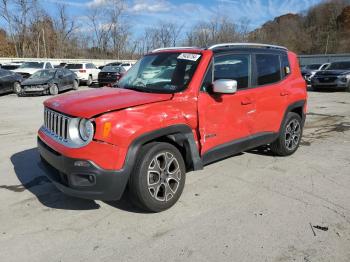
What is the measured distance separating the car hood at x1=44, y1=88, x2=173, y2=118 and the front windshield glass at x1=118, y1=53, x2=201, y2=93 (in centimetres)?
27

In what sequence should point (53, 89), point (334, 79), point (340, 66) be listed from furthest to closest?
point (340, 66)
point (334, 79)
point (53, 89)

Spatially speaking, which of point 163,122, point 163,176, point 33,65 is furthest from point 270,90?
point 33,65

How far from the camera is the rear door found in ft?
18.3

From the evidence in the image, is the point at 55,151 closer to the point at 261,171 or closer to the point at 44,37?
the point at 261,171

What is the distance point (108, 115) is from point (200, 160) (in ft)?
4.49

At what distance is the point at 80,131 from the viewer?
3.94 meters

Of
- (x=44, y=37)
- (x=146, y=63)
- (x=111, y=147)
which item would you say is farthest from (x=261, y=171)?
(x=44, y=37)

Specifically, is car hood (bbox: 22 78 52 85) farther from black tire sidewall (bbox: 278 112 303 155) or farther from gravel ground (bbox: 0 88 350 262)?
black tire sidewall (bbox: 278 112 303 155)

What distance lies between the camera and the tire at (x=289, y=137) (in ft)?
20.5

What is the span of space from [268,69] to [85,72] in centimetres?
2168

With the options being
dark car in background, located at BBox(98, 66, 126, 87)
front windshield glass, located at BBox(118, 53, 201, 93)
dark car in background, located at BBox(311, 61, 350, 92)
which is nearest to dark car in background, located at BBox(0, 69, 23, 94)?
dark car in background, located at BBox(98, 66, 126, 87)

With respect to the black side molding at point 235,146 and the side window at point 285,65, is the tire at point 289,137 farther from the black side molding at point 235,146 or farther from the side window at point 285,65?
Answer: the side window at point 285,65

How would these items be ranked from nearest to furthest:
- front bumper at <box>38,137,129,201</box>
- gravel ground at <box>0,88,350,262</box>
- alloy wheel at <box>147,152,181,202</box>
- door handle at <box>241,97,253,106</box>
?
gravel ground at <box>0,88,350,262</box>
front bumper at <box>38,137,129,201</box>
alloy wheel at <box>147,152,181,202</box>
door handle at <box>241,97,253,106</box>

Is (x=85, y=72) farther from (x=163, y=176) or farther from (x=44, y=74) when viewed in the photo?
(x=163, y=176)
